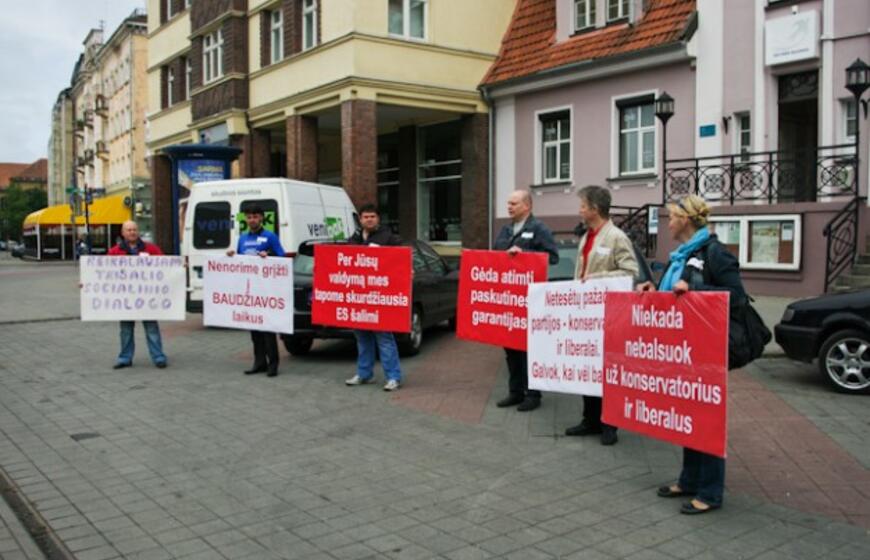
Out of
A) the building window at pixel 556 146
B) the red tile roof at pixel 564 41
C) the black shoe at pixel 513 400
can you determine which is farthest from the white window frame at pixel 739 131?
the black shoe at pixel 513 400

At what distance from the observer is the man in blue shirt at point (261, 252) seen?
31.3ft

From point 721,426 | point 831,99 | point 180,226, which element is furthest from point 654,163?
point 721,426

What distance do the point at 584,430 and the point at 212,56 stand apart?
24.5m

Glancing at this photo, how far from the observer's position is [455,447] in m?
6.38

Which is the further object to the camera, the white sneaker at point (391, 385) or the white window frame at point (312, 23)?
the white window frame at point (312, 23)

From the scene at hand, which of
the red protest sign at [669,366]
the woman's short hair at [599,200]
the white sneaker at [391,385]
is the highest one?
the woman's short hair at [599,200]

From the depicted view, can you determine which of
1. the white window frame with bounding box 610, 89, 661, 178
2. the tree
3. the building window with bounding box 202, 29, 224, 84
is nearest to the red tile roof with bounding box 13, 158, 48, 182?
the tree

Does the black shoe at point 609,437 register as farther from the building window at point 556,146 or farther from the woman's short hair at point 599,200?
the building window at point 556,146

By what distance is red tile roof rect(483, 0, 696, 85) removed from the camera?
1788 centimetres

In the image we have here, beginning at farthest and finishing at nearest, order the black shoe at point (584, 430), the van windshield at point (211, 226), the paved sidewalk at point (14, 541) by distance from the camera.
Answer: the van windshield at point (211, 226) → the black shoe at point (584, 430) → the paved sidewalk at point (14, 541)

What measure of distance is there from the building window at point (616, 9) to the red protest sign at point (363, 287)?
42.7ft

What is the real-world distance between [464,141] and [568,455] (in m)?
17.6

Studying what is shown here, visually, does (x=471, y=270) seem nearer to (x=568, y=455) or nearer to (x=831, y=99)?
(x=568, y=455)

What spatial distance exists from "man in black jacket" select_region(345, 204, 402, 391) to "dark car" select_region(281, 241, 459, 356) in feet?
Result: 3.75
